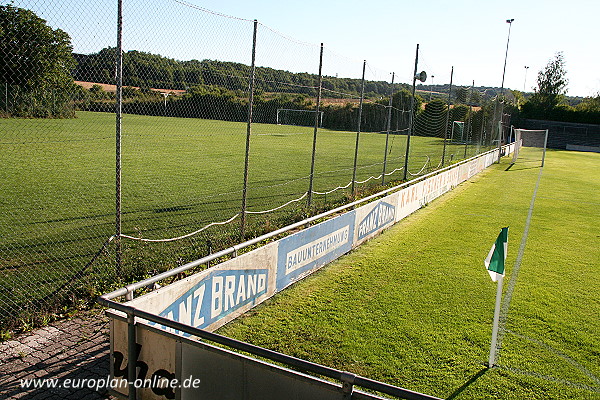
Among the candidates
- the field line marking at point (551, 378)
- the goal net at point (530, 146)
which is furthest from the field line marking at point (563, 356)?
the goal net at point (530, 146)

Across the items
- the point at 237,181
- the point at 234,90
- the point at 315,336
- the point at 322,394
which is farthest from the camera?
the point at 237,181

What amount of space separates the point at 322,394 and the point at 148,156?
18348mm

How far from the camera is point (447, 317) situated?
22.4 ft

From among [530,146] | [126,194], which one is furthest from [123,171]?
[530,146]

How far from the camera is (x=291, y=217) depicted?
1098cm

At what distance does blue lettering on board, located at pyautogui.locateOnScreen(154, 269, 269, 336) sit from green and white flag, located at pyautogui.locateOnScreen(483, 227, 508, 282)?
2.90m

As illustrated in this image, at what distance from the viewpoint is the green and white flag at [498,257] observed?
5535 mm

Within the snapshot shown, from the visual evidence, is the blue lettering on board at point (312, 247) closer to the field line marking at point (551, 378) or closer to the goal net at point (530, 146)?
the field line marking at point (551, 378)

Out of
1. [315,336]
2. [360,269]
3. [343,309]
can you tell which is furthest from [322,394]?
[360,269]

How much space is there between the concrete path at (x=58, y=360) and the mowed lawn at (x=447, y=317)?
1.48m

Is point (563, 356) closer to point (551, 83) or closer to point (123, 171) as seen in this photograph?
point (123, 171)

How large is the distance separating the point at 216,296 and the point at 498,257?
10.5ft

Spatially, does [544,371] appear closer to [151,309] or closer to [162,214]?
[151,309]

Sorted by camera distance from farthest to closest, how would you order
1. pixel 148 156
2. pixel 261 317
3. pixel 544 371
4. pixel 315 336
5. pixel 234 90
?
pixel 148 156 < pixel 234 90 < pixel 261 317 < pixel 315 336 < pixel 544 371
